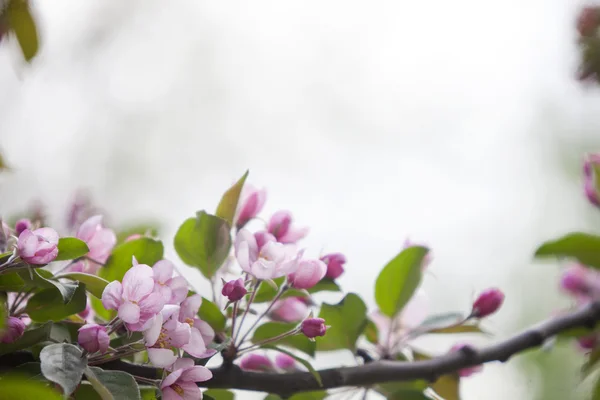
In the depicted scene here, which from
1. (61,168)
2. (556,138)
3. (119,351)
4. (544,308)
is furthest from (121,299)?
(556,138)

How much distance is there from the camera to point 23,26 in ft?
1.95

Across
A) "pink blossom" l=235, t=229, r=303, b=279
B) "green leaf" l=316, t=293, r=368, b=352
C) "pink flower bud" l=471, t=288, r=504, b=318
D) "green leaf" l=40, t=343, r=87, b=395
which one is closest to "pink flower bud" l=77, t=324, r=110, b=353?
"green leaf" l=40, t=343, r=87, b=395

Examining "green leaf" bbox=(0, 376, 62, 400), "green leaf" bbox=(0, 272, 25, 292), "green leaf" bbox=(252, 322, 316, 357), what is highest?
"green leaf" bbox=(0, 272, 25, 292)

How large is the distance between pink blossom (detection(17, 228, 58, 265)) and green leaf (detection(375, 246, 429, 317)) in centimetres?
32

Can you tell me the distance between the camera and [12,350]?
414 millimetres

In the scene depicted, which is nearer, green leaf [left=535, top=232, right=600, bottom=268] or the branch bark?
the branch bark

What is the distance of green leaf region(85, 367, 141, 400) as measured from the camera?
364mm

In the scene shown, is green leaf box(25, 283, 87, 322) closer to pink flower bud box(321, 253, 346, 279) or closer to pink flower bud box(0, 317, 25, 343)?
pink flower bud box(0, 317, 25, 343)

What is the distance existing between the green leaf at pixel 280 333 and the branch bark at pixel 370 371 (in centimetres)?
3

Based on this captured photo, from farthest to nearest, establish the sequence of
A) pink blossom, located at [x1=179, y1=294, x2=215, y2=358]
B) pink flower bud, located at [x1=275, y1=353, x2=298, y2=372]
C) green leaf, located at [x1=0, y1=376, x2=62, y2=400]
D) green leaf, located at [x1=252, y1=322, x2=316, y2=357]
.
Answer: pink flower bud, located at [x1=275, y1=353, x2=298, y2=372]
green leaf, located at [x1=252, y1=322, x2=316, y2=357]
pink blossom, located at [x1=179, y1=294, x2=215, y2=358]
green leaf, located at [x1=0, y1=376, x2=62, y2=400]

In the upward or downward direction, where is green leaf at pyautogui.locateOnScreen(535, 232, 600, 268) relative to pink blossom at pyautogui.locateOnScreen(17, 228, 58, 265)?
downward

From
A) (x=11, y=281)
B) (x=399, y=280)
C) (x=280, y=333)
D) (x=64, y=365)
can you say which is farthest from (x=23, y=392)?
(x=399, y=280)

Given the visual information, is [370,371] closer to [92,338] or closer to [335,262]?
[335,262]

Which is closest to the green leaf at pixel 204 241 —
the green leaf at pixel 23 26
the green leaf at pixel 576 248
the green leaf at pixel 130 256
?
the green leaf at pixel 130 256
